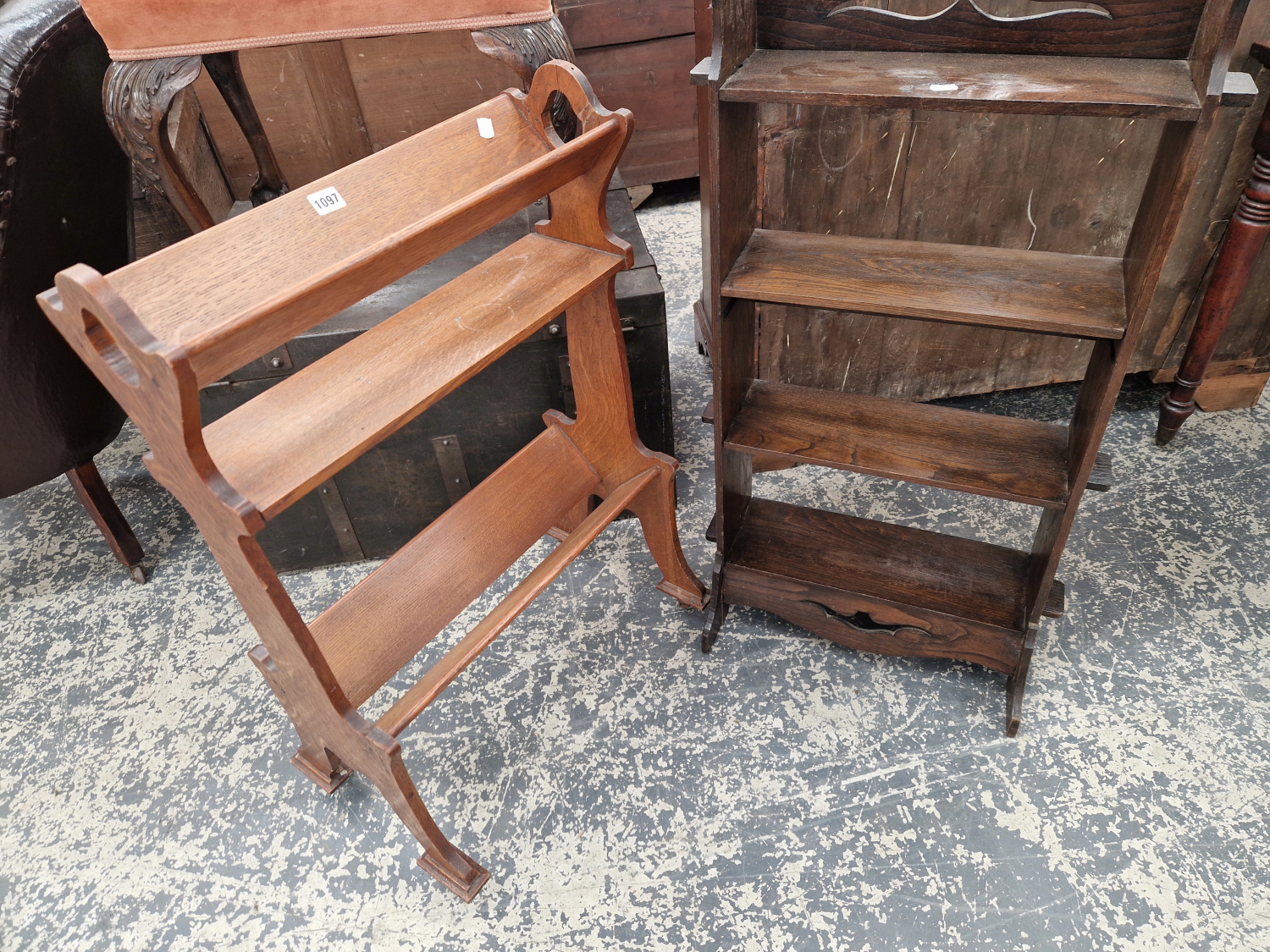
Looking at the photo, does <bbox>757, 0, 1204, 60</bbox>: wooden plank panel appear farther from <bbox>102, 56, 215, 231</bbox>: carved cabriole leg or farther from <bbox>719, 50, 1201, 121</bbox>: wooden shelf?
<bbox>102, 56, 215, 231</bbox>: carved cabriole leg

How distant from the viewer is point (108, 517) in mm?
1900

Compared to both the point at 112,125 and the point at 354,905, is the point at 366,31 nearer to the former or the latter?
the point at 112,125

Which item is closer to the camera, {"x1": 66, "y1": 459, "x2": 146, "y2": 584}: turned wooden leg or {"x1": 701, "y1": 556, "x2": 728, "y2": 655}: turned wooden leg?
{"x1": 701, "y1": 556, "x2": 728, "y2": 655}: turned wooden leg

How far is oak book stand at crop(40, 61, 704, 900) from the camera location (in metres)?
0.91

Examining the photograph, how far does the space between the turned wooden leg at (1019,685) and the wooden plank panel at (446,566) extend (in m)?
0.89

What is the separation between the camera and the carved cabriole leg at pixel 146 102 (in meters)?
1.50

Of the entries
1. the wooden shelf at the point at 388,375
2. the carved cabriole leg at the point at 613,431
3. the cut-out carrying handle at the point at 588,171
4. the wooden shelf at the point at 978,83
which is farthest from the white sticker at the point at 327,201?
the wooden shelf at the point at 978,83

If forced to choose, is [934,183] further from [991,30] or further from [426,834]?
[426,834]

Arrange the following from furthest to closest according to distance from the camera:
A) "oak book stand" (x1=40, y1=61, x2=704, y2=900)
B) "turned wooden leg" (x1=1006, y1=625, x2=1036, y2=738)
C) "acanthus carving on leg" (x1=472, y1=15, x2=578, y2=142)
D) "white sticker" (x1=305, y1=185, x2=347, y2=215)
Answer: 1. "acanthus carving on leg" (x1=472, y1=15, x2=578, y2=142)
2. "turned wooden leg" (x1=1006, y1=625, x2=1036, y2=738)
3. "white sticker" (x1=305, y1=185, x2=347, y2=215)
4. "oak book stand" (x1=40, y1=61, x2=704, y2=900)

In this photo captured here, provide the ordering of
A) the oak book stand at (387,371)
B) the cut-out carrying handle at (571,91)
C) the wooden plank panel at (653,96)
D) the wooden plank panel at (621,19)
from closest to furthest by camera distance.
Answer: the oak book stand at (387,371) < the cut-out carrying handle at (571,91) < the wooden plank panel at (621,19) < the wooden plank panel at (653,96)

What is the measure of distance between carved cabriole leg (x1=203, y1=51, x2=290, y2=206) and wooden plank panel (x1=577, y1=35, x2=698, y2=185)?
1.41 m

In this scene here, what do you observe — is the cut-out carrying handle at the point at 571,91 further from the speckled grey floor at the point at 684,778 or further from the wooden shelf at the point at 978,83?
the speckled grey floor at the point at 684,778

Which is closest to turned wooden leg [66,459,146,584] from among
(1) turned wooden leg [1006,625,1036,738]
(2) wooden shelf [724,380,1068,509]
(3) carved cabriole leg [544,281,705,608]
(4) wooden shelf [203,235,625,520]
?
(4) wooden shelf [203,235,625,520]

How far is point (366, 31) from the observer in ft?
5.08
